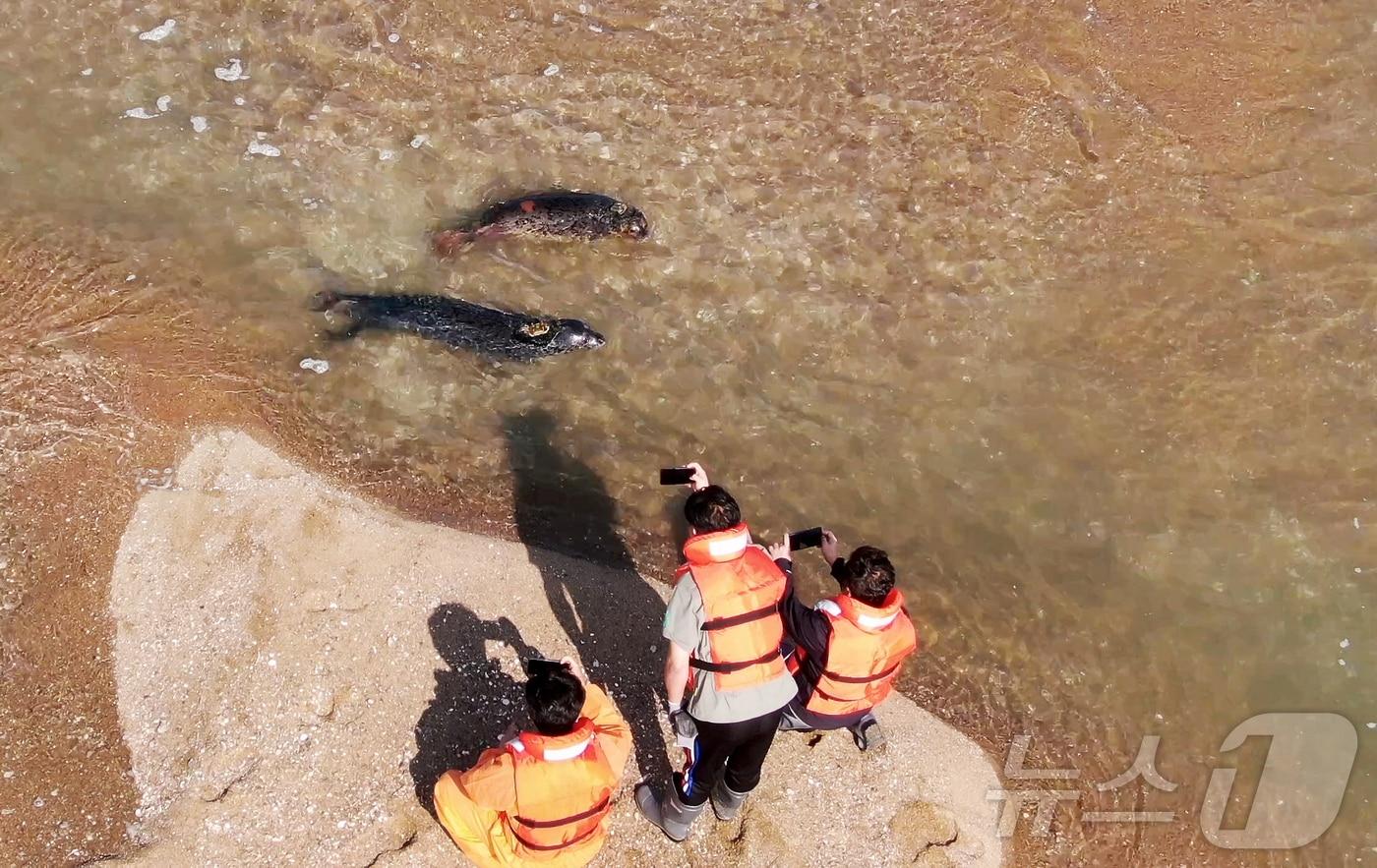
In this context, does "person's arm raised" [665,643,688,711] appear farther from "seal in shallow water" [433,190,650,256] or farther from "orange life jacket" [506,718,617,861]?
"seal in shallow water" [433,190,650,256]

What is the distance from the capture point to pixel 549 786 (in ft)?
13.4

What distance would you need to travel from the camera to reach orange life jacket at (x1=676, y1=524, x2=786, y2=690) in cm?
425

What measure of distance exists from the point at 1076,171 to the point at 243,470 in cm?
844

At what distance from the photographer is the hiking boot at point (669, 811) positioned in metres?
5.31

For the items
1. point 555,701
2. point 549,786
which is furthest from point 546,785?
point 555,701

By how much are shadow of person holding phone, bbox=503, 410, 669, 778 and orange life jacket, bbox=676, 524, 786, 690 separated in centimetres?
184

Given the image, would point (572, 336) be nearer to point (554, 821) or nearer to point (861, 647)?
point (861, 647)

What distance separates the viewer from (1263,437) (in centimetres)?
796

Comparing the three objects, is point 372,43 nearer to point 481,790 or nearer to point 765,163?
point 765,163

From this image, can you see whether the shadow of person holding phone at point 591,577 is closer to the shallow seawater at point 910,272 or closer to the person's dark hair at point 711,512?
the shallow seawater at point 910,272

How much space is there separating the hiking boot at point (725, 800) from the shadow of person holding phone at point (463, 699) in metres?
1.34

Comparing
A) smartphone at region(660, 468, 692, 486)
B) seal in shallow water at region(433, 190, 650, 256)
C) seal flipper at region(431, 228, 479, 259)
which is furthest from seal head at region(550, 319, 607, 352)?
smartphone at region(660, 468, 692, 486)

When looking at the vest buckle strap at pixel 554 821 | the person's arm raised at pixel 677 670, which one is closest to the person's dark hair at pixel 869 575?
the person's arm raised at pixel 677 670

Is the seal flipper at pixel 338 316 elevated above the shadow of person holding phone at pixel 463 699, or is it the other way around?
the seal flipper at pixel 338 316
